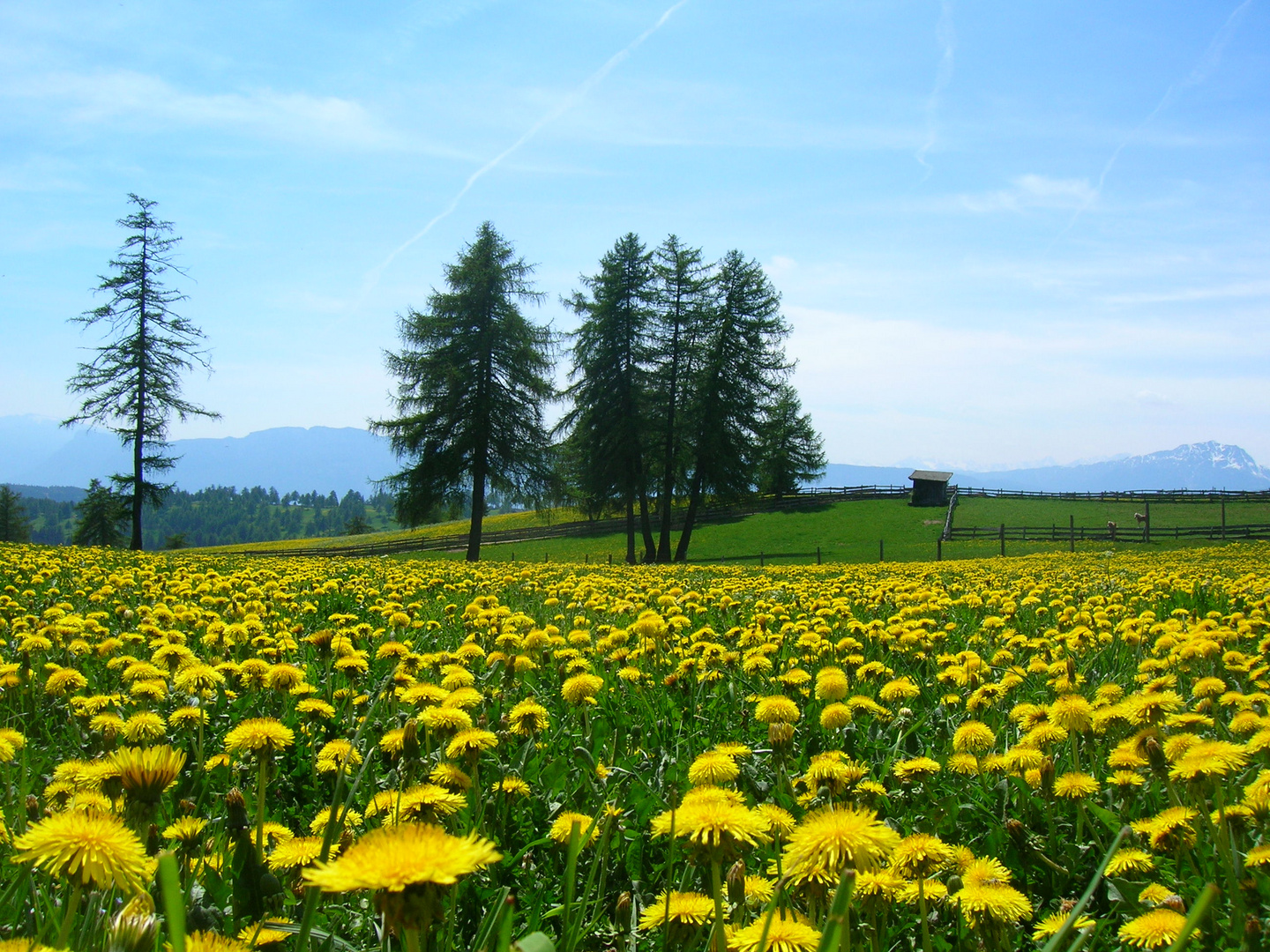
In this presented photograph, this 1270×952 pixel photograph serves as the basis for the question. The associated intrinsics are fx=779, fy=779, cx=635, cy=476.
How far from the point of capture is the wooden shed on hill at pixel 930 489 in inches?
2172

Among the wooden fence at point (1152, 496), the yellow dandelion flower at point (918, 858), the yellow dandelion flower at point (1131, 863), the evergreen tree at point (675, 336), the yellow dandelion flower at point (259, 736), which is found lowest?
the yellow dandelion flower at point (1131, 863)

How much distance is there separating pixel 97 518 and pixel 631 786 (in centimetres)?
5869

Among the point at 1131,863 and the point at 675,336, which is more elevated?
the point at 675,336

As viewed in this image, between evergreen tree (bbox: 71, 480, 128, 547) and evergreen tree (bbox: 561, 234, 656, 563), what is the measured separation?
20308 millimetres

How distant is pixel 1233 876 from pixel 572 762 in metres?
2.08

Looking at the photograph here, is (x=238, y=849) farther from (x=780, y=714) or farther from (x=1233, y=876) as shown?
(x=1233, y=876)

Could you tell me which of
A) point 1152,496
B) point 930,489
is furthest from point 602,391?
point 1152,496

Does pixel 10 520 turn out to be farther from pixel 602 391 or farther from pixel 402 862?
pixel 402 862

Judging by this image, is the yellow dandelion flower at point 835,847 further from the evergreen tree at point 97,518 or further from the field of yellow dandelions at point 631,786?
the evergreen tree at point 97,518

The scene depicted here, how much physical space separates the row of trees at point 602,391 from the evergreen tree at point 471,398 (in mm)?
54

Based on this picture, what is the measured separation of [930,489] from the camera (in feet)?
183

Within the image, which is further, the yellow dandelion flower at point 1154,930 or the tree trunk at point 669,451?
the tree trunk at point 669,451

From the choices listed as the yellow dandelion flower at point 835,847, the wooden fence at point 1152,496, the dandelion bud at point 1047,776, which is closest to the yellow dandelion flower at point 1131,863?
the dandelion bud at point 1047,776

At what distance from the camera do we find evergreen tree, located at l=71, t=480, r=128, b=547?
35500 millimetres
